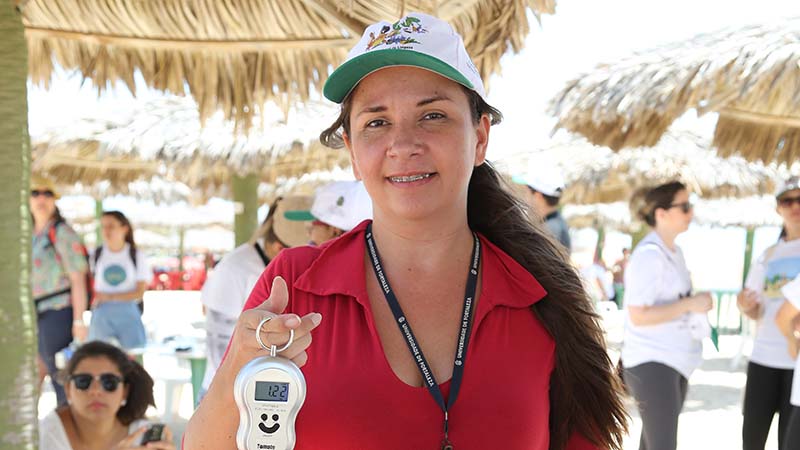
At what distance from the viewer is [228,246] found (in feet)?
91.5

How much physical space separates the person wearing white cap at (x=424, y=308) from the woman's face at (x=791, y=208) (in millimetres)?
3560

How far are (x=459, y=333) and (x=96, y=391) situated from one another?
97.6 inches

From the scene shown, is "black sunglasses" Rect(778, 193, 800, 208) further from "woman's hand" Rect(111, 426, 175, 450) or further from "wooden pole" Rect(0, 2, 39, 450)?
"wooden pole" Rect(0, 2, 39, 450)

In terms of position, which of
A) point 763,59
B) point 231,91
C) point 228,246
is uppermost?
point 763,59

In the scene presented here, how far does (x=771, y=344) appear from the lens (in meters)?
4.35

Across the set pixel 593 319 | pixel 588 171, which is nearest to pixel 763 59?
pixel 593 319

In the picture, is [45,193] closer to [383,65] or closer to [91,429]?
[91,429]

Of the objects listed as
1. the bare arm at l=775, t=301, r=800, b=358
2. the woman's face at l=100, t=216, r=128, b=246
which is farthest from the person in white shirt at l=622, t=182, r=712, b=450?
the woman's face at l=100, t=216, r=128, b=246

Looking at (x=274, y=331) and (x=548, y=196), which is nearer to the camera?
Result: (x=274, y=331)

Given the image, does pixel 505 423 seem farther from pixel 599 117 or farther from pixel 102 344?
pixel 599 117

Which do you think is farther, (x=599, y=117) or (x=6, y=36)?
(x=599, y=117)

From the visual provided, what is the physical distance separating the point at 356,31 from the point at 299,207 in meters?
1.49

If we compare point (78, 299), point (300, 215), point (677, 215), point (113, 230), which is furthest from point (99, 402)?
point (113, 230)

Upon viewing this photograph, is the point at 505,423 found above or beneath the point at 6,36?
beneath
